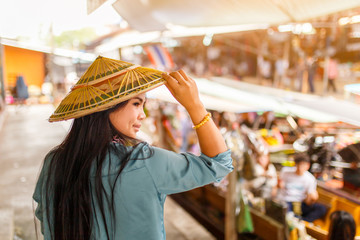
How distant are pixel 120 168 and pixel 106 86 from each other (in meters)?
0.29

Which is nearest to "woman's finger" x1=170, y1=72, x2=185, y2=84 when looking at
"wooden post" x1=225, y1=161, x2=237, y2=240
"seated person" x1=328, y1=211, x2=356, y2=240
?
"seated person" x1=328, y1=211, x2=356, y2=240

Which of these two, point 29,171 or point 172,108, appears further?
point 172,108

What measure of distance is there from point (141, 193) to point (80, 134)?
297 mm

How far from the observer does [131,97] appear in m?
1.00

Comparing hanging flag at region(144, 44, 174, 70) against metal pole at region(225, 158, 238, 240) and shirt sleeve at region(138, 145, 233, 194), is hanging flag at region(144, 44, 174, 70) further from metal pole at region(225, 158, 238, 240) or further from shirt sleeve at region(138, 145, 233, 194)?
shirt sleeve at region(138, 145, 233, 194)

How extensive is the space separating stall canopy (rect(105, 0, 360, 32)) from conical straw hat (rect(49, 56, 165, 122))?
59.4 inches

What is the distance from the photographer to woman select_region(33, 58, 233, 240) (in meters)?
0.94

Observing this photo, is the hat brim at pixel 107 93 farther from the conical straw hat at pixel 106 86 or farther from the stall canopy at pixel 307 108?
the stall canopy at pixel 307 108

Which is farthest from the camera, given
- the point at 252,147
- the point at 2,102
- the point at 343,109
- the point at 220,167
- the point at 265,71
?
the point at 265,71

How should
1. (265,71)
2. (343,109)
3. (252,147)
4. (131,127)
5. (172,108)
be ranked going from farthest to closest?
1. (265,71)
2. (172,108)
3. (252,147)
4. (343,109)
5. (131,127)

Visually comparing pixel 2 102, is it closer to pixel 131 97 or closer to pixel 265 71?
pixel 131 97

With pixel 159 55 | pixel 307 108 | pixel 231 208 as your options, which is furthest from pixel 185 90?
pixel 159 55

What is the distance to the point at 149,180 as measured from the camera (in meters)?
0.94

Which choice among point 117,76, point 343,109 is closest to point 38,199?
point 117,76
